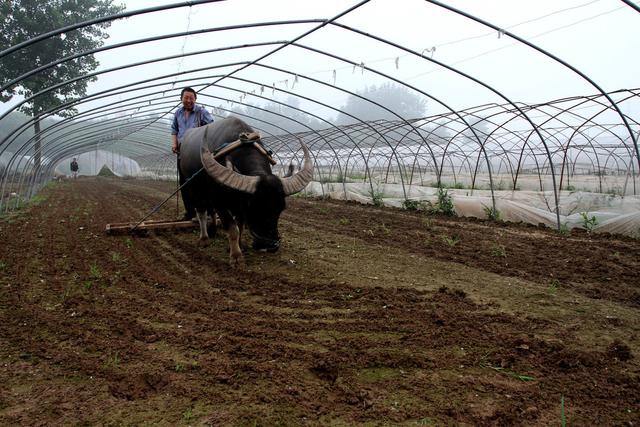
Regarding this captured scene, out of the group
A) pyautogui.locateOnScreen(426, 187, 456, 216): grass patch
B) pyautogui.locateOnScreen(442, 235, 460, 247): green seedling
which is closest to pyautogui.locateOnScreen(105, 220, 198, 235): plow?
pyautogui.locateOnScreen(442, 235, 460, 247): green seedling

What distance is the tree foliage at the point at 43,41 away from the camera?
23.8 m

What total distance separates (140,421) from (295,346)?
128 cm

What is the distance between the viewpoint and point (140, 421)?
94.7 inches

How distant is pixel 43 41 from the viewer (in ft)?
87.1

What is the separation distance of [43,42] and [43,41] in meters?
1.03

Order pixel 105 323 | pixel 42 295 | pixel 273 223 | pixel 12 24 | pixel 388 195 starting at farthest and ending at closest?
pixel 12 24
pixel 388 195
pixel 273 223
pixel 42 295
pixel 105 323

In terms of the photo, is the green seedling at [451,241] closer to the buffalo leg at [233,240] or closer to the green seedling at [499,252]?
the green seedling at [499,252]

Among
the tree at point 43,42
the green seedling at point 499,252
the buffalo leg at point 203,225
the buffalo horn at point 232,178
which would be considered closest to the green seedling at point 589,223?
the green seedling at point 499,252

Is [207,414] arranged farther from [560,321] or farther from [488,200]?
[488,200]

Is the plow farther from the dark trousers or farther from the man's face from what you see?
the man's face

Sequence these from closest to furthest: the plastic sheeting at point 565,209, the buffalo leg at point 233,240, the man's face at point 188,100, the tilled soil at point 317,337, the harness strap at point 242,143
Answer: the tilled soil at point 317,337
the buffalo leg at point 233,240
the harness strap at point 242,143
the man's face at point 188,100
the plastic sheeting at point 565,209

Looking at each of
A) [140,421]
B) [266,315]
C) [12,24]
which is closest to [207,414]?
[140,421]

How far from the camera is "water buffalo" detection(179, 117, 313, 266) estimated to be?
5.33 metres

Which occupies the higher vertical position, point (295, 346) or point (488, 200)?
point (488, 200)
